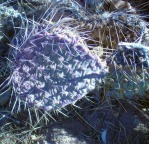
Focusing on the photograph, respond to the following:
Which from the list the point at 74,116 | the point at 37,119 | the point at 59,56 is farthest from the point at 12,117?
the point at 59,56

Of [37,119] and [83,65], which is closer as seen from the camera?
[83,65]

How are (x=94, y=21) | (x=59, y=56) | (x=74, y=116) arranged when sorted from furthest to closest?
(x=74, y=116), (x=94, y=21), (x=59, y=56)

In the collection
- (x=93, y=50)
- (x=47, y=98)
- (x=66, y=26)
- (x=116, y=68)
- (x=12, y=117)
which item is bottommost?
(x=12, y=117)

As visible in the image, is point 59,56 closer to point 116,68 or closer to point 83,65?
point 83,65

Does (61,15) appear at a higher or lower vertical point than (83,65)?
higher

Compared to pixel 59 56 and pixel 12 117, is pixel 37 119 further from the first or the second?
pixel 59 56

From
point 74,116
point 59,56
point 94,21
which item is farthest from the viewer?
point 74,116

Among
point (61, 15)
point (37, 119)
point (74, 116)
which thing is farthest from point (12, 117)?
point (61, 15)
